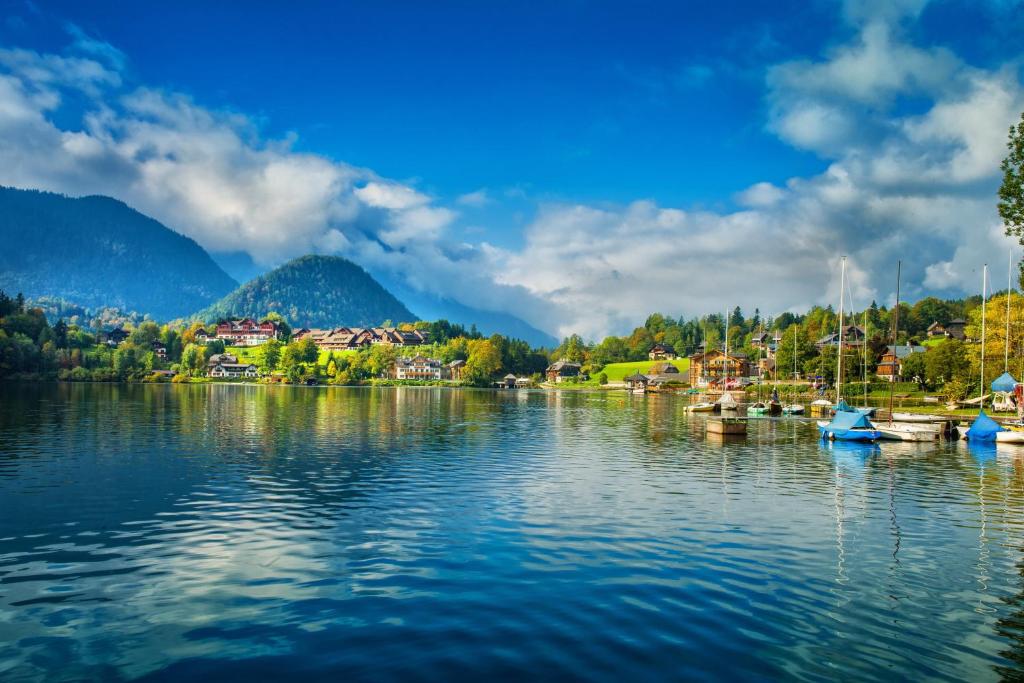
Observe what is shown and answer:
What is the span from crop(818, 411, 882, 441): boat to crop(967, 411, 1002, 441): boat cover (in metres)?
8.92

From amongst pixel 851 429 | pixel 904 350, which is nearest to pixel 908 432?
pixel 851 429

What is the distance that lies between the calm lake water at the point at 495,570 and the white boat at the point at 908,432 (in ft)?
75.5

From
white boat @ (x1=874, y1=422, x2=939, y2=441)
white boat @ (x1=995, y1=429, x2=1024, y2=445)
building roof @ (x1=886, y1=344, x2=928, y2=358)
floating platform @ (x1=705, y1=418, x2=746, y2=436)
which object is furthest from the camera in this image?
building roof @ (x1=886, y1=344, x2=928, y2=358)

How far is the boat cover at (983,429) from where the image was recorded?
2564 inches

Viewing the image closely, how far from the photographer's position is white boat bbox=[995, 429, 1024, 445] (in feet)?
206

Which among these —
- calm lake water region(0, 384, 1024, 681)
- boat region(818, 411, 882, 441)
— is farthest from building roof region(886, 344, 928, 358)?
calm lake water region(0, 384, 1024, 681)

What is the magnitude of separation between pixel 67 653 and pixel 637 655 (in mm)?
12486

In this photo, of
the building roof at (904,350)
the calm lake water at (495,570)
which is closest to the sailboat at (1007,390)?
the calm lake water at (495,570)

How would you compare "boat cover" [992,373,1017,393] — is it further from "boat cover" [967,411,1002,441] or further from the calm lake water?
the calm lake water

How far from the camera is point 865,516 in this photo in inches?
1186

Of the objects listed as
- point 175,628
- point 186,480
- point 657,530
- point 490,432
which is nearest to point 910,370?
point 490,432

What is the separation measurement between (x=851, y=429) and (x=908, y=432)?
676cm

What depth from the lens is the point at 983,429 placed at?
65.5 meters

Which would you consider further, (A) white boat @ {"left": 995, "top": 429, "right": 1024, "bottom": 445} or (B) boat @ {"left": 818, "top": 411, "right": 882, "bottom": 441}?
(B) boat @ {"left": 818, "top": 411, "right": 882, "bottom": 441}
